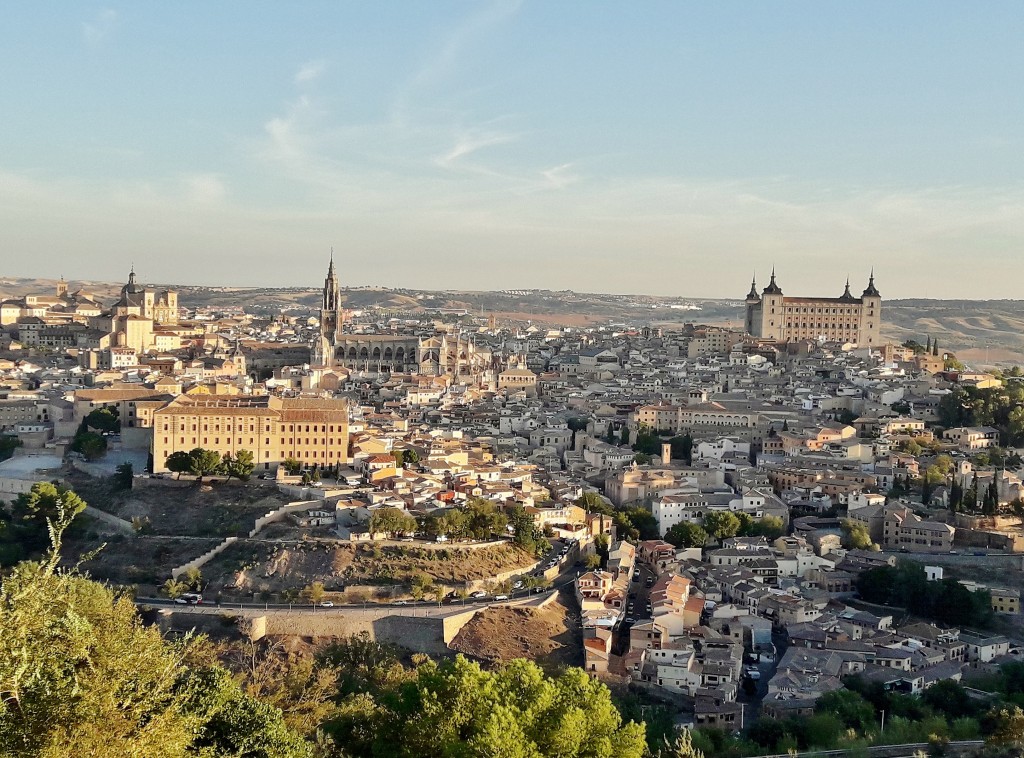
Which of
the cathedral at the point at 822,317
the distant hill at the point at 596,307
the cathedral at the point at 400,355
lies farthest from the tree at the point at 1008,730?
the distant hill at the point at 596,307

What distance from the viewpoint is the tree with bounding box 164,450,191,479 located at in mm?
23766

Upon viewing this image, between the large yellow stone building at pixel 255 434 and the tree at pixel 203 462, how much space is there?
58 cm

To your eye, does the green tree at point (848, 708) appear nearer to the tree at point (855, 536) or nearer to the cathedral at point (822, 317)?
the tree at point (855, 536)

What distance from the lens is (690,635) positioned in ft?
61.5

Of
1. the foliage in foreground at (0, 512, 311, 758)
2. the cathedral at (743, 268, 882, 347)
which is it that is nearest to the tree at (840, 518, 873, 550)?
the foliage in foreground at (0, 512, 311, 758)

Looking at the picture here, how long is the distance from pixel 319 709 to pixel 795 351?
3738 centimetres

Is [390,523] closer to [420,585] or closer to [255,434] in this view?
[420,585]

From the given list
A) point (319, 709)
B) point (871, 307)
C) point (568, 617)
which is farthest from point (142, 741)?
point (871, 307)

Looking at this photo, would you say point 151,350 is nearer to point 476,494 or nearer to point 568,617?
point 476,494

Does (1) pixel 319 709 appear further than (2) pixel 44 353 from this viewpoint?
No

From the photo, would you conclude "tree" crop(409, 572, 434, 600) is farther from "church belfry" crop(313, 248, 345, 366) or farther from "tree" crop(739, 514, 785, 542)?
"church belfry" crop(313, 248, 345, 366)

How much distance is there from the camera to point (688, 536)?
23.2m

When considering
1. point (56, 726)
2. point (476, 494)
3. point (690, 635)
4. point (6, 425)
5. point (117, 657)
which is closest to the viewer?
point (56, 726)

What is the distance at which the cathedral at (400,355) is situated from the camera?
148 feet
